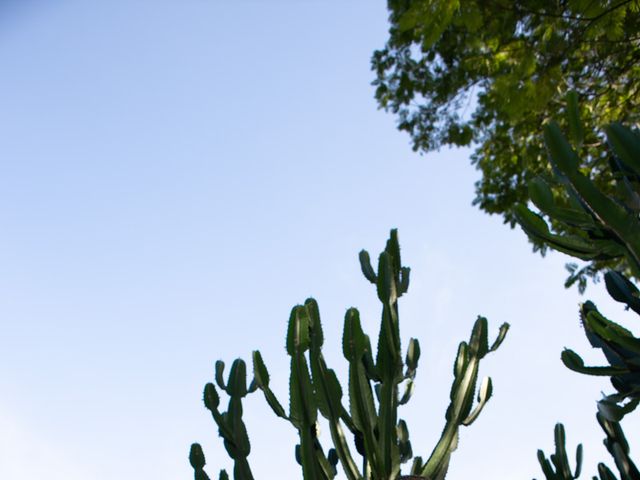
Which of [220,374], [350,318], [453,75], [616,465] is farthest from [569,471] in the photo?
[453,75]

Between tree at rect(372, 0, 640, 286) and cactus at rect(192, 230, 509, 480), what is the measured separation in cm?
240

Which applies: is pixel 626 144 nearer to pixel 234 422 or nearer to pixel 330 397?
pixel 330 397

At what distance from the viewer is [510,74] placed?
6008mm

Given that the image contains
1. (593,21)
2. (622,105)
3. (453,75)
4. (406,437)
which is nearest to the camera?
(406,437)

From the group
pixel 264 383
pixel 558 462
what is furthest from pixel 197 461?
pixel 558 462

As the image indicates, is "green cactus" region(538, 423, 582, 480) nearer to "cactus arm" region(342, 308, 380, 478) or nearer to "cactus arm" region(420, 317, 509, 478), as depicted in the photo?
"cactus arm" region(420, 317, 509, 478)

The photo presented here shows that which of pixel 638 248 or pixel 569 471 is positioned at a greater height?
pixel 638 248

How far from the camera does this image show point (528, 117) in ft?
24.4

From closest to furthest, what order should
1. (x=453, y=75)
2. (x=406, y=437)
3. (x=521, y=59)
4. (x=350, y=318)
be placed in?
(x=350, y=318)
(x=406, y=437)
(x=521, y=59)
(x=453, y=75)

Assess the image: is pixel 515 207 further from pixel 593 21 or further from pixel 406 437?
pixel 593 21

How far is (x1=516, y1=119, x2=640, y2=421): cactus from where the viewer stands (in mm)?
2135

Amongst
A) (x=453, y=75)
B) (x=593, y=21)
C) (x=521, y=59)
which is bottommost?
(x=593, y=21)

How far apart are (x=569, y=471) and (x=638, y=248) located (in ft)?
7.02

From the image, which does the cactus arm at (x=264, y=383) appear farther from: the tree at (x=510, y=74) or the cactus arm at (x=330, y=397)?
the tree at (x=510, y=74)
